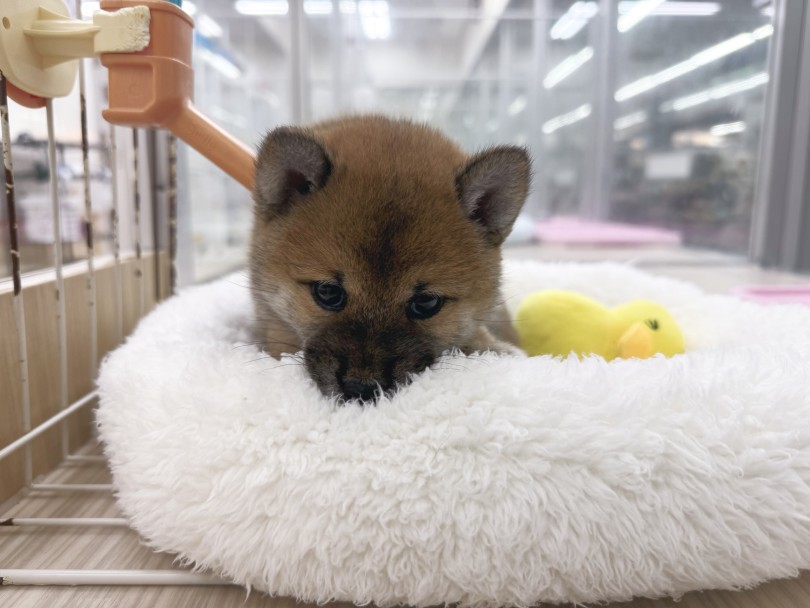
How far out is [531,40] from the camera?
4.48 metres

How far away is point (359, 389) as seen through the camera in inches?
37.2

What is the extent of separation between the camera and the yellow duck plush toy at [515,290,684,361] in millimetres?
1419


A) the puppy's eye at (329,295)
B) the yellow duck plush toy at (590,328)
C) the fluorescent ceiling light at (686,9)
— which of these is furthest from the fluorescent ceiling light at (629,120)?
the puppy's eye at (329,295)

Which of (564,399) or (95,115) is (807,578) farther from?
(95,115)

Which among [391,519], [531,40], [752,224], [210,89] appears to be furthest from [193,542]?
[531,40]

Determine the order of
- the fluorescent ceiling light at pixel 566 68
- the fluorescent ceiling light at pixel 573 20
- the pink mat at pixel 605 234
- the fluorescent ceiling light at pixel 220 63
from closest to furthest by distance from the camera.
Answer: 1. the fluorescent ceiling light at pixel 220 63
2. the pink mat at pixel 605 234
3. the fluorescent ceiling light at pixel 573 20
4. the fluorescent ceiling light at pixel 566 68

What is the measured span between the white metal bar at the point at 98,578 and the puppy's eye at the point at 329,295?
452mm

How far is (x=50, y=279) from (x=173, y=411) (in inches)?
19.3

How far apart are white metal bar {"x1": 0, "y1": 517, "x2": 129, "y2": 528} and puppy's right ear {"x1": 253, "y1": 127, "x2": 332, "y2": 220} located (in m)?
0.59

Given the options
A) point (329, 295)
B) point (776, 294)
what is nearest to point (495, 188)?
point (329, 295)

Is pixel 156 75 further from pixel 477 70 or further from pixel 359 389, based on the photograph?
pixel 477 70

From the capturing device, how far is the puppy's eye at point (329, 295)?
1043 mm

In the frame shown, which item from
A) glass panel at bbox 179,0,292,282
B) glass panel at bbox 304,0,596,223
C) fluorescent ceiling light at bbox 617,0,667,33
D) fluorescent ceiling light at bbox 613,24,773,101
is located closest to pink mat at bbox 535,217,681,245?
glass panel at bbox 304,0,596,223

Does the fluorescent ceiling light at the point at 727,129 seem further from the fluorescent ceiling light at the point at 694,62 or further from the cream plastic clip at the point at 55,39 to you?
the cream plastic clip at the point at 55,39
